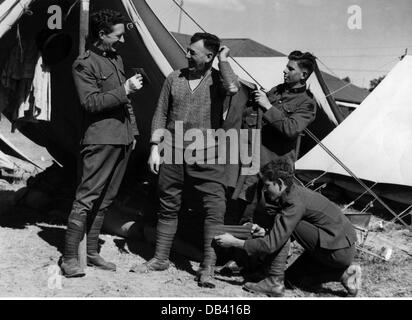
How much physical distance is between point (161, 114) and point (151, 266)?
1089 mm

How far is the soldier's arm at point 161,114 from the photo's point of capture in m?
3.71

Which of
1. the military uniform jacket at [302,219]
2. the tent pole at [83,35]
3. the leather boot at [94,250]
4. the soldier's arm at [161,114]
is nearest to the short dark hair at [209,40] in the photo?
the soldier's arm at [161,114]

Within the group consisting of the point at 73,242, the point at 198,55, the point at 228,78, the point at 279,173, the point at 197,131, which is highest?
the point at 198,55

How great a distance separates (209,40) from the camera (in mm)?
3594

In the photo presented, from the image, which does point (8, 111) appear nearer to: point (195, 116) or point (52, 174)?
point (52, 174)

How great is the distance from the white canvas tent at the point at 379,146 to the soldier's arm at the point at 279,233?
3032 millimetres

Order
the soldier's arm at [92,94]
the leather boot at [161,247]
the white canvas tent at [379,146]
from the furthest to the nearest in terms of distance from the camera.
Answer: the white canvas tent at [379,146], the leather boot at [161,247], the soldier's arm at [92,94]

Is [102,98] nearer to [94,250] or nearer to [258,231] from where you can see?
[94,250]

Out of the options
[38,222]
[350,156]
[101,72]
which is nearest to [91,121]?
[101,72]

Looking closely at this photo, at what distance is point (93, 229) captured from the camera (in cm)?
378

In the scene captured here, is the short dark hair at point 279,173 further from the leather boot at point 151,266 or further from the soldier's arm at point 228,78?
the leather boot at point 151,266

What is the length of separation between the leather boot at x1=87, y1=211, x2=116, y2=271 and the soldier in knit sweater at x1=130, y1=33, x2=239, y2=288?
0.20m

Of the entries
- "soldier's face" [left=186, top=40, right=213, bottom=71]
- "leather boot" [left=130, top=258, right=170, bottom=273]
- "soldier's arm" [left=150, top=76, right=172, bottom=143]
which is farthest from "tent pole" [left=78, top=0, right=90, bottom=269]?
"soldier's face" [left=186, top=40, right=213, bottom=71]

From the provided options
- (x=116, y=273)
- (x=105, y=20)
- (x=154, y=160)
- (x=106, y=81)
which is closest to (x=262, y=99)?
(x=154, y=160)
